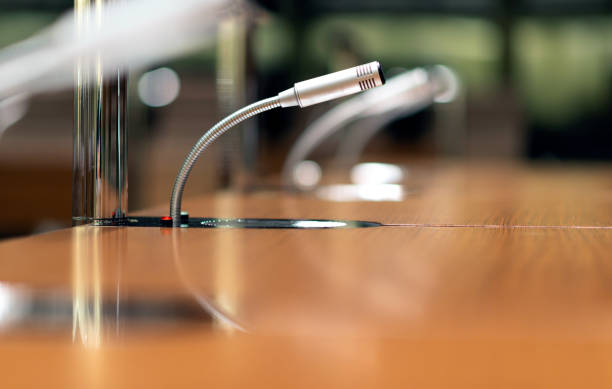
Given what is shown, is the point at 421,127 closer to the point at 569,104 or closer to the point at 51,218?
the point at 569,104

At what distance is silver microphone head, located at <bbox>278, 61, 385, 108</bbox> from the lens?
772mm

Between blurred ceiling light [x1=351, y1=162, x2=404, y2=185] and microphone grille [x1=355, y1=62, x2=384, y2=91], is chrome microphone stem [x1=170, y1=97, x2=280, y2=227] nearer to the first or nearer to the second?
microphone grille [x1=355, y1=62, x2=384, y2=91]

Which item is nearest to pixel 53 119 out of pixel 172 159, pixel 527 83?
pixel 172 159

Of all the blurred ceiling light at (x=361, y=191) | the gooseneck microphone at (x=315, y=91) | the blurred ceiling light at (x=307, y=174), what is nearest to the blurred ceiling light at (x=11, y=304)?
the gooseneck microphone at (x=315, y=91)

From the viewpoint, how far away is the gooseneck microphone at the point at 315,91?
2.54 feet

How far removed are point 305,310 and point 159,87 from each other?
8.07 ft

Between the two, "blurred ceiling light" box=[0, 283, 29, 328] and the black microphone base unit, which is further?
the black microphone base unit

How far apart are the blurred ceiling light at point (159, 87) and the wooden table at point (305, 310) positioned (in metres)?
1.90

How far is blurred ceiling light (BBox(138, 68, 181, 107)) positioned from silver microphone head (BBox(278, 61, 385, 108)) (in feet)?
6.09

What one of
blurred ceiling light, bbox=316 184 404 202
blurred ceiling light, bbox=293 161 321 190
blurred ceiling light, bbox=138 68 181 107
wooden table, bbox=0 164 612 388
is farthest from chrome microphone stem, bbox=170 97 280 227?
blurred ceiling light, bbox=138 68 181 107

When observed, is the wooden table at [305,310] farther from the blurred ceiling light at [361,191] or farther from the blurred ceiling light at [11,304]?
the blurred ceiling light at [361,191]

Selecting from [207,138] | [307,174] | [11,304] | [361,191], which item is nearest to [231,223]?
Result: [207,138]

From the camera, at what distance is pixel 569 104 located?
15.8ft

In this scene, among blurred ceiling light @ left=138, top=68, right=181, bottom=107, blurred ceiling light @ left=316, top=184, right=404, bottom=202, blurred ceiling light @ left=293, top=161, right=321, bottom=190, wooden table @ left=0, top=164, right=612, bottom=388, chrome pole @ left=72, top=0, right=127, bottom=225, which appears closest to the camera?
wooden table @ left=0, top=164, right=612, bottom=388
